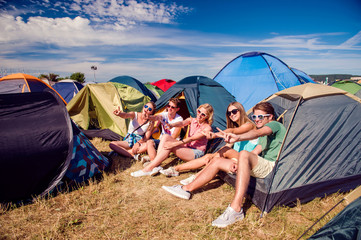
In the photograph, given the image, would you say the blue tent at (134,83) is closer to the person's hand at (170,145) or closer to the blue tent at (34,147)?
the person's hand at (170,145)

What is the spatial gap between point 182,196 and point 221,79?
5.85 meters

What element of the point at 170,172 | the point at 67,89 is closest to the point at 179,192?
the point at 170,172

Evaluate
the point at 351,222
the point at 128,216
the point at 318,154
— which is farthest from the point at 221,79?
the point at 351,222

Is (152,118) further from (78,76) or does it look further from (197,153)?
(78,76)

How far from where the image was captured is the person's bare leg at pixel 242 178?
2473 millimetres

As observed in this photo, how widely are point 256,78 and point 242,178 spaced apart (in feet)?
17.4

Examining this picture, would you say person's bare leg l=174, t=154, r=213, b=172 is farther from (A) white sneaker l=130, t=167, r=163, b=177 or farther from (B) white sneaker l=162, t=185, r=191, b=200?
(B) white sneaker l=162, t=185, r=191, b=200

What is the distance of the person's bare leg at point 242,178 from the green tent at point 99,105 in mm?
4538

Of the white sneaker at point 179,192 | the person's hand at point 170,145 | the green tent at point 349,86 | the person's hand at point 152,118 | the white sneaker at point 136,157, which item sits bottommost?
the white sneaker at point 136,157

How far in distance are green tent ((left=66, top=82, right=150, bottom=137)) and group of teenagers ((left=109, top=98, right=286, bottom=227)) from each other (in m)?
2.11

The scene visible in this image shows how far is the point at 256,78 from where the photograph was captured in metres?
7.01

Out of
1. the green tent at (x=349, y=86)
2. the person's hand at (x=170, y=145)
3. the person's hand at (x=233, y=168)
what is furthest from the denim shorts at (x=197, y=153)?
the green tent at (x=349, y=86)

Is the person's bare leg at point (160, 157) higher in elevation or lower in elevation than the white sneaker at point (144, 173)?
higher

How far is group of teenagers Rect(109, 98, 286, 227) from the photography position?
2.49 meters
